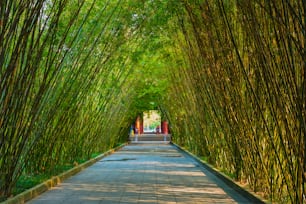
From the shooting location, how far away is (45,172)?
8.80 metres

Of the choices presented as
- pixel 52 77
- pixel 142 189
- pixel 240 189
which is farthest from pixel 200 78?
pixel 52 77

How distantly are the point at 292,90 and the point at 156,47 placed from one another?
341 inches

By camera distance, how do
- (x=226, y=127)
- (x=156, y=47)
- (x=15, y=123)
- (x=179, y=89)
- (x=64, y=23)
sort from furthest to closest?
(x=179, y=89)
(x=156, y=47)
(x=64, y=23)
(x=226, y=127)
(x=15, y=123)

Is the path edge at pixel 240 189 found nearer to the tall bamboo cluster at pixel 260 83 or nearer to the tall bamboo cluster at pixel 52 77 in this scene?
the tall bamboo cluster at pixel 260 83

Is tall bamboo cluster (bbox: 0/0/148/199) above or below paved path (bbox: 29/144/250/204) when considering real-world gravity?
above

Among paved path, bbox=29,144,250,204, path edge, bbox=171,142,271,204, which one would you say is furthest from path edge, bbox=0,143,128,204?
path edge, bbox=171,142,271,204

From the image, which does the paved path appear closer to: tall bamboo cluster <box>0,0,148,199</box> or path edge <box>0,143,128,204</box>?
path edge <box>0,143,128,204</box>

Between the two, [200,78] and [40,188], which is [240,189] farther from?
[200,78]

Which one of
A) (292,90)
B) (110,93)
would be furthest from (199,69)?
(110,93)

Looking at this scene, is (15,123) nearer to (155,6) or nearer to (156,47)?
(155,6)

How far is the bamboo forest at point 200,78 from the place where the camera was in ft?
15.8

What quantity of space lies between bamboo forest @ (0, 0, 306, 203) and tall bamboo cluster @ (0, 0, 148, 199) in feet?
0.07

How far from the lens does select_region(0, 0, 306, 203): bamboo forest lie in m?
4.82

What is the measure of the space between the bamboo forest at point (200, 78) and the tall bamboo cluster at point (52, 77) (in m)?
0.02
